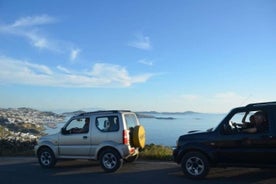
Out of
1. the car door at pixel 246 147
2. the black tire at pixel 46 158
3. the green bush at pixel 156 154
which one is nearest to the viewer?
the car door at pixel 246 147

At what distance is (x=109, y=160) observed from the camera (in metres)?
12.8

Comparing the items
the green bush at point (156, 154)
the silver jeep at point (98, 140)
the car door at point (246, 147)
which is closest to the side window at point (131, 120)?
the silver jeep at point (98, 140)

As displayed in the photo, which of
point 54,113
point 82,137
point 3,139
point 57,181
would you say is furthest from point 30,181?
point 54,113

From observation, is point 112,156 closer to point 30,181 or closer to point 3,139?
point 30,181

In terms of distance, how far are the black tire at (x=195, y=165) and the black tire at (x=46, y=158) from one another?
481 cm

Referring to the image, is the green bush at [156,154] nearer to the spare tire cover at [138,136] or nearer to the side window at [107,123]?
the spare tire cover at [138,136]

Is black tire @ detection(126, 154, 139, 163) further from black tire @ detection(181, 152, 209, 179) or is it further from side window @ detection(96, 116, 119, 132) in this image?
black tire @ detection(181, 152, 209, 179)

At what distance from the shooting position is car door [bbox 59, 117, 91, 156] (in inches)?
522

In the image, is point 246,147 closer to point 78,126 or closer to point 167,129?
point 78,126

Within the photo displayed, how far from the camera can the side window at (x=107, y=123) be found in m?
12.8

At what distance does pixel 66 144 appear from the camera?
1366 centimetres

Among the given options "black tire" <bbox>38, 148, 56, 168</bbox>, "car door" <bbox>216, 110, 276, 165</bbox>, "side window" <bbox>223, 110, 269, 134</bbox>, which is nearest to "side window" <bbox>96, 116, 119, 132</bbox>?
"black tire" <bbox>38, 148, 56, 168</bbox>

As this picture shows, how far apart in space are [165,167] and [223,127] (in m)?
3.01

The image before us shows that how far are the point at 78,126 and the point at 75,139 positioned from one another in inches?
16.9
